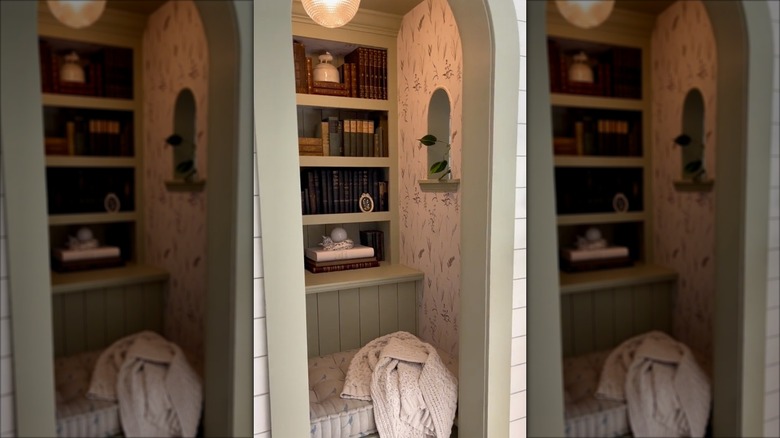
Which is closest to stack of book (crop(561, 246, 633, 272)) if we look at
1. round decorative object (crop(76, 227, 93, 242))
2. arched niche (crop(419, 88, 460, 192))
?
round decorative object (crop(76, 227, 93, 242))

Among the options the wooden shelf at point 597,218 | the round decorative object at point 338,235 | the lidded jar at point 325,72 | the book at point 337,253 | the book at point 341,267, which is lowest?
the book at point 341,267

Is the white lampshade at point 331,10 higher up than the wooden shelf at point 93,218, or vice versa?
the white lampshade at point 331,10

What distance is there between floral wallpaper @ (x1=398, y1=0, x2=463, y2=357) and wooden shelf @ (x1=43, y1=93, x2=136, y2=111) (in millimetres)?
2302

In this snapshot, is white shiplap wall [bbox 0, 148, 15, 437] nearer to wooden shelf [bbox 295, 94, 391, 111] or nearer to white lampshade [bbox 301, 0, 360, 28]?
white lampshade [bbox 301, 0, 360, 28]

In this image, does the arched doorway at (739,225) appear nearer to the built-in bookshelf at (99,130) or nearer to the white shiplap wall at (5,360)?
the built-in bookshelf at (99,130)

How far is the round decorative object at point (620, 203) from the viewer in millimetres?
304

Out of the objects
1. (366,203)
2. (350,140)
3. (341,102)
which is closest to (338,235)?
(366,203)

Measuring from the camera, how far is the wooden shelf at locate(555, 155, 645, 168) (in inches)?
11.3

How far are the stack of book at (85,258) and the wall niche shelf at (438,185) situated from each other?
88.6 inches

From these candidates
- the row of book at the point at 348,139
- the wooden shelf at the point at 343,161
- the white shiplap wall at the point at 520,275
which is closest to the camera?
the white shiplap wall at the point at 520,275

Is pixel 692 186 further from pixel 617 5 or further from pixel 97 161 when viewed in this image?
pixel 97 161

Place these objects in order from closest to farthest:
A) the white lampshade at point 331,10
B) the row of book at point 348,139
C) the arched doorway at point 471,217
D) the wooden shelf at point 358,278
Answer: the arched doorway at point 471,217, the white lampshade at point 331,10, the wooden shelf at point 358,278, the row of book at point 348,139

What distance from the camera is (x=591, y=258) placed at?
0.30 meters

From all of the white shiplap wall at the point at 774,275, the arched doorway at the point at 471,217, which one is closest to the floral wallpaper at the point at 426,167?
the arched doorway at the point at 471,217
